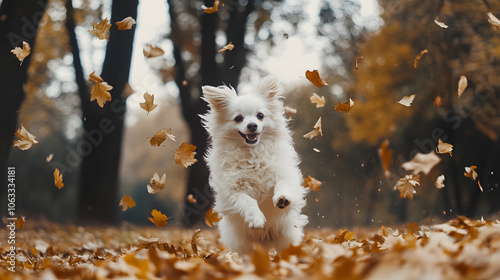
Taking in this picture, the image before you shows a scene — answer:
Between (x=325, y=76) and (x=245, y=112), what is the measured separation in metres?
12.4

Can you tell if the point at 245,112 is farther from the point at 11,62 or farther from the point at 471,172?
the point at 11,62

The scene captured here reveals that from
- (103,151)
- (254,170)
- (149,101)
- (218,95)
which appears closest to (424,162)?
(254,170)

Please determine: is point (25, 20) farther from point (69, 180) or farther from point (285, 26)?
point (69, 180)

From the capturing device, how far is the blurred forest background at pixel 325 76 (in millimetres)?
9430

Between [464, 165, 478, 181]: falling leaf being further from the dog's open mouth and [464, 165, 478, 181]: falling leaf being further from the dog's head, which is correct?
the dog's open mouth

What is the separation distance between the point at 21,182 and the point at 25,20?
1762 centimetres

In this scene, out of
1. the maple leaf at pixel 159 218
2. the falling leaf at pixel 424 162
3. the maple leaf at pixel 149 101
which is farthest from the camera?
the maple leaf at pixel 149 101

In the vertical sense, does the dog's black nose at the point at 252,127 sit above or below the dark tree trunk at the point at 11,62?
above

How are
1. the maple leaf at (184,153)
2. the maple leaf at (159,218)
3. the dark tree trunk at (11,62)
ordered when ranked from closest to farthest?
the maple leaf at (159,218)
the maple leaf at (184,153)
the dark tree trunk at (11,62)

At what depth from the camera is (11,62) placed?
7.30m

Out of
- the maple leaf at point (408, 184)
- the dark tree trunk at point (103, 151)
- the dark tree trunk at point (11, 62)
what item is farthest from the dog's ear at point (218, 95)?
the dark tree trunk at point (103, 151)

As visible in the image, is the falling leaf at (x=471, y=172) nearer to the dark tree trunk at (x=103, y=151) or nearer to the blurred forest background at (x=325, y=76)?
the blurred forest background at (x=325, y=76)

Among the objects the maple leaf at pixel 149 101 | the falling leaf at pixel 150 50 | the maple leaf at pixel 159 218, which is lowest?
the maple leaf at pixel 159 218

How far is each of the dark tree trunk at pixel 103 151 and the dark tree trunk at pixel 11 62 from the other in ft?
7.20
